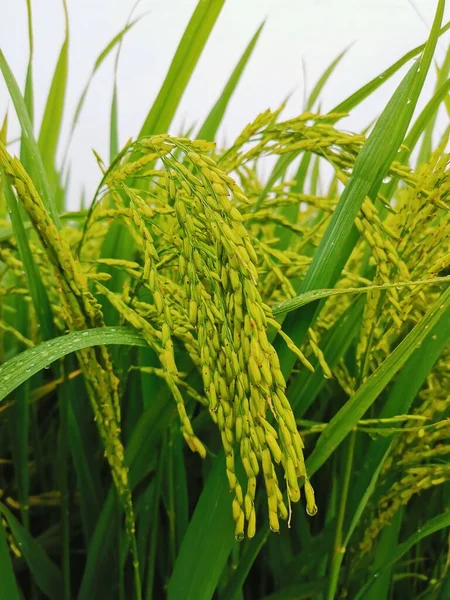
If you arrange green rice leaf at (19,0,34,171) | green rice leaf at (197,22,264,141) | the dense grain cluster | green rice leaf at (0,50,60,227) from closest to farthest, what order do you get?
the dense grain cluster < green rice leaf at (0,50,60,227) < green rice leaf at (19,0,34,171) < green rice leaf at (197,22,264,141)

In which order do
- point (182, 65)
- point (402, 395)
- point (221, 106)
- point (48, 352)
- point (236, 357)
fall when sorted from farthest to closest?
point (221, 106) < point (182, 65) < point (402, 395) < point (48, 352) < point (236, 357)

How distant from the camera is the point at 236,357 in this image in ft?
1.01

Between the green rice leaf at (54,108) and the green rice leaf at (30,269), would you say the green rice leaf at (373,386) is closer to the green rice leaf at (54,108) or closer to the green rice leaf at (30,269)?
the green rice leaf at (30,269)

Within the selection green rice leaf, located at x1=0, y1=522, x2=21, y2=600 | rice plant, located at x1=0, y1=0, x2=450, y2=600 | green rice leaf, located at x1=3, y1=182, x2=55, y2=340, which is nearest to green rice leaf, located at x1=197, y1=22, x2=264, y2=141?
rice plant, located at x1=0, y1=0, x2=450, y2=600

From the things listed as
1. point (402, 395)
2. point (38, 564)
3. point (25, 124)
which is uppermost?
point (25, 124)

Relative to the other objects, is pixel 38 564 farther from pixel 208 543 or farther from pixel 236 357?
pixel 236 357

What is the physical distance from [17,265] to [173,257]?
0.18 meters

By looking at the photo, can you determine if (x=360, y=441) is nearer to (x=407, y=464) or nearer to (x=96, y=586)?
(x=407, y=464)

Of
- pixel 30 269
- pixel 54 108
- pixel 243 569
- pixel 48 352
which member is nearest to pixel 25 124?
pixel 30 269

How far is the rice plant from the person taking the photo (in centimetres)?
33

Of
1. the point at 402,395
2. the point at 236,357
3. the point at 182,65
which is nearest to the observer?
the point at 236,357

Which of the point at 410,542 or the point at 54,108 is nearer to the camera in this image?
the point at 410,542

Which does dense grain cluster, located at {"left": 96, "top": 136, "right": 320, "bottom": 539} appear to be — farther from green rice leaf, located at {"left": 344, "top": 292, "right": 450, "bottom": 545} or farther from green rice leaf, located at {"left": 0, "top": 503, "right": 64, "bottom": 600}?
green rice leaf, located at {"left": 0, "top": 503, "right": 64, "bottom": 600}

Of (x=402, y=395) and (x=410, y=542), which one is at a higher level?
(x=402, y=395)
